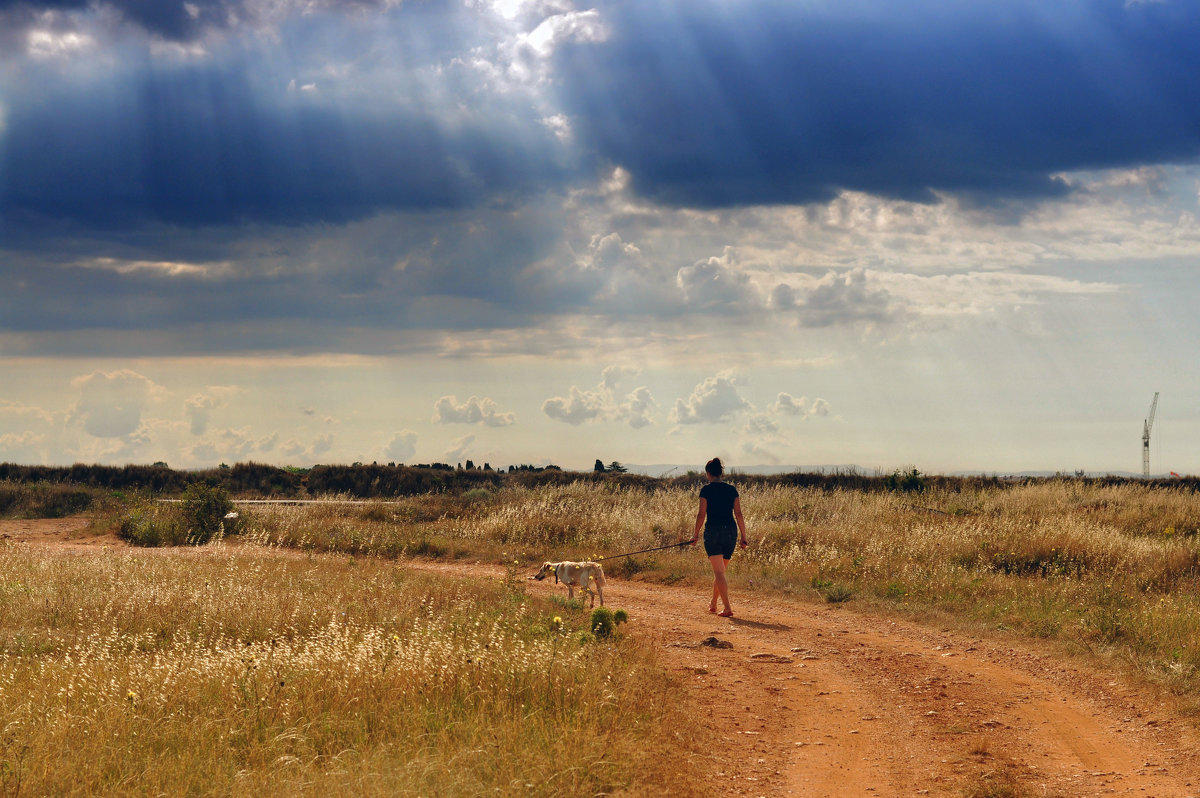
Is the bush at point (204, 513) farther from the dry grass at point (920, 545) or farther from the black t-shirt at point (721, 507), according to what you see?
the black t-shirt at point (721, 507)

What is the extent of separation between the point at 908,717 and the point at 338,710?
5.32m

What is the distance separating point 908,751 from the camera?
295 inches

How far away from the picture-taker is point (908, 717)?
27.7 feet

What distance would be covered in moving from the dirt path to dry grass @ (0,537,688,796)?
80 cm

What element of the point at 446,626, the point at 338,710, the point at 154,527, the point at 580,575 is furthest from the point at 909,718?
the point at 154,527

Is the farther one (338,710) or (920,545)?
(920,545)

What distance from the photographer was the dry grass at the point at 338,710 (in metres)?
6.03

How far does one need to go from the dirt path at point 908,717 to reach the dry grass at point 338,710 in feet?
2.63

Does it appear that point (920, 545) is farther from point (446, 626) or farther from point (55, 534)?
point (55, 534)

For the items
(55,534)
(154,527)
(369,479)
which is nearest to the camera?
(154,527)

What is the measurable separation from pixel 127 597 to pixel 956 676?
36.6 ft

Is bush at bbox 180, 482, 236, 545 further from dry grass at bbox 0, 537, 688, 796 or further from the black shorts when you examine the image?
the black shorts

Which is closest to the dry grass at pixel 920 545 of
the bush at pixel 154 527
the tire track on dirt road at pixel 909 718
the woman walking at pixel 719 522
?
the tire track on dirt road at pixel 909 718

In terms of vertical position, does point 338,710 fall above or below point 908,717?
above
